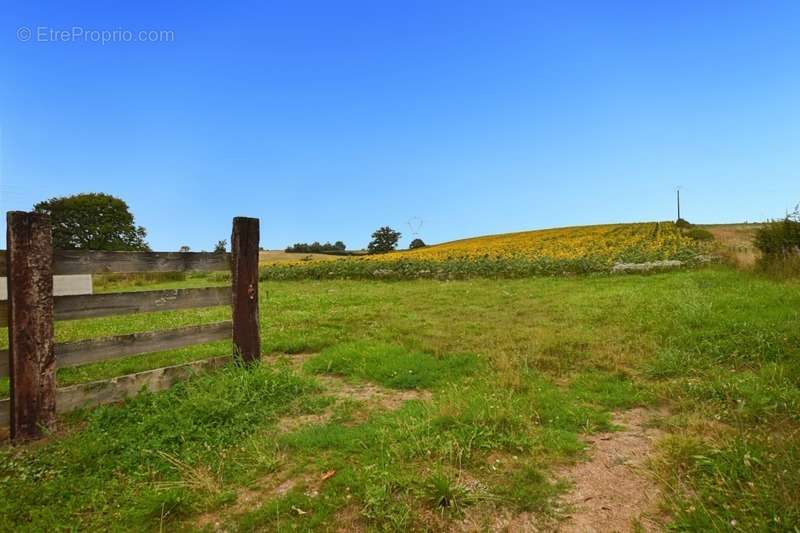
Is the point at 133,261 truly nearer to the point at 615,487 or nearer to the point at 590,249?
the point at 615,487

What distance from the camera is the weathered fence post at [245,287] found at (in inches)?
233

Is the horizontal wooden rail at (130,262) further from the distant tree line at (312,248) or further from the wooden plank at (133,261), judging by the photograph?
the distant tree line at (312,248)

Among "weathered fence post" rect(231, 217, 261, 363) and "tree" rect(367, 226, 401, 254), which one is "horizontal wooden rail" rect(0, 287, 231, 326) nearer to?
"weathered fence post" rect(231, 217, 261, 363)

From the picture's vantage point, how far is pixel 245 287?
19.6 feet

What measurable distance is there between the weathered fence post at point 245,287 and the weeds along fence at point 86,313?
0.01m

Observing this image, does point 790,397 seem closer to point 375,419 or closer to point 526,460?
point 526,460

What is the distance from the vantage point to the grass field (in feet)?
10.0

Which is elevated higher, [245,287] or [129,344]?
[245,287]

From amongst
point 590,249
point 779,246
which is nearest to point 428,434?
point 779,246

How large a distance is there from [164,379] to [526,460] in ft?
13.9

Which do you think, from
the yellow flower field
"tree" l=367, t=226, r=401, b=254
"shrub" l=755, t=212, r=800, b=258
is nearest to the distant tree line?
"tree" l=367, t=226, r=401, b=254

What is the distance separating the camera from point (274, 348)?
7871 mm

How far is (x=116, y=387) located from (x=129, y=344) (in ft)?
1.60

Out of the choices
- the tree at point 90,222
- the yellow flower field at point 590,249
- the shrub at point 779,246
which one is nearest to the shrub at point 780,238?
the shrub at point 779,246
